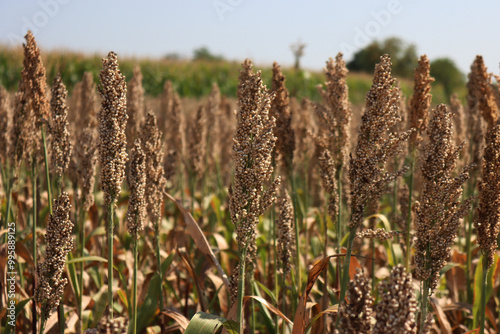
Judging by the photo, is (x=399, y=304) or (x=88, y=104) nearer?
(x=399, y=304)

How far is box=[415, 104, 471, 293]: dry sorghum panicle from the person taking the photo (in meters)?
2.23

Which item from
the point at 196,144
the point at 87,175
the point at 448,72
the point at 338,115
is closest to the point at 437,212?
the point at 338,115

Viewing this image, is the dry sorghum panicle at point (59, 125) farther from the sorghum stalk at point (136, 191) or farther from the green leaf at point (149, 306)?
the green leaf at point (149, 306)

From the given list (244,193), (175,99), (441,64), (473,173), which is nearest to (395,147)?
(244,193)

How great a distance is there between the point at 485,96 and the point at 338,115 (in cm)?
118

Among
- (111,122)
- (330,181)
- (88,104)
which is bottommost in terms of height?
(330,181)

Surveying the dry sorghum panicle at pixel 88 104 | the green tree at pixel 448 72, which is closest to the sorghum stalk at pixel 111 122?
the dry sorghum panicle at pixel 88 104

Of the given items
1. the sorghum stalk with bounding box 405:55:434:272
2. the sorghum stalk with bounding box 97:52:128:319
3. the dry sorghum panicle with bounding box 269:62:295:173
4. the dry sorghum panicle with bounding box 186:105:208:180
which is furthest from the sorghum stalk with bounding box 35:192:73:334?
the dry sorghum panicle with bounding box 186:105:208:180

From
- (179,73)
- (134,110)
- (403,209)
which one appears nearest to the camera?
(403,209)

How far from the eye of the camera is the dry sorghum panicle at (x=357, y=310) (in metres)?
1.48

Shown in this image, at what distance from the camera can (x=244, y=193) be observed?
2092 millimetres

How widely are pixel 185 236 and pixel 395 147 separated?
3.45 meters

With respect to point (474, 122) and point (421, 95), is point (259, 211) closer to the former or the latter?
point (421, 95)

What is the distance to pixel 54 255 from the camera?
2.21 m
